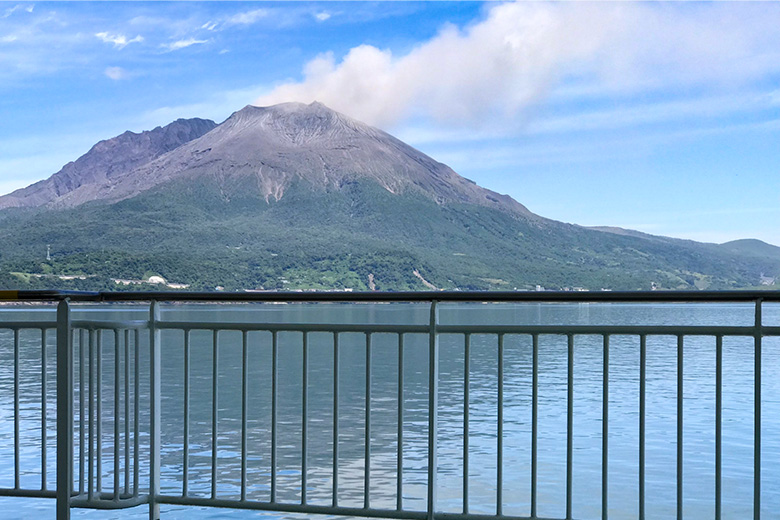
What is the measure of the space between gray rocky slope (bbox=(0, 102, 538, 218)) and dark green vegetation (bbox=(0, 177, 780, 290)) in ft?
10.8

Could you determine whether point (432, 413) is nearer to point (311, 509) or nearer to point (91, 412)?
point (311, 509)

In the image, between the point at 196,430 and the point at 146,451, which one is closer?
the point at 146,451

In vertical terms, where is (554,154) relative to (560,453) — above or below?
above

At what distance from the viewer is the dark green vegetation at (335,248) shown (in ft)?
285

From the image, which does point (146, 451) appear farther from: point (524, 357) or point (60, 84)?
Result: point (60, 84)

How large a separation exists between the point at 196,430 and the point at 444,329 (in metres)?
15.0

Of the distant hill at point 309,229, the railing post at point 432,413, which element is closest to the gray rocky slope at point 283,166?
the distant hill at point 309,229

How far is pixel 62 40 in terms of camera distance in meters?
139

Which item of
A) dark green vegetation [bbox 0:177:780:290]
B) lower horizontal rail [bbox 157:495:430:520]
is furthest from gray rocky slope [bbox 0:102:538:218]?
lower horizontal rail [bbox 157:495:430:520]

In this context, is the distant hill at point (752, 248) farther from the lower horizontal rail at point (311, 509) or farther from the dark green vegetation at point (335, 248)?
the lower horizontal rail at point (311, 509)

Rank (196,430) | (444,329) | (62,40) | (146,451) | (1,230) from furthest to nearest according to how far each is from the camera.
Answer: (62,40), (1,230), (196,430), (146,451), (444,329)

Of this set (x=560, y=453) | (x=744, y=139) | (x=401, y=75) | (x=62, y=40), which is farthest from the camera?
(x=401, y=75)

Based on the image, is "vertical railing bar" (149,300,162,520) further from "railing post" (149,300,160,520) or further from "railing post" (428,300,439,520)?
"railing post" (428,300,439,520)

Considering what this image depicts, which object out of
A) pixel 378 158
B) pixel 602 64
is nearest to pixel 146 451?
pixel 378 158
